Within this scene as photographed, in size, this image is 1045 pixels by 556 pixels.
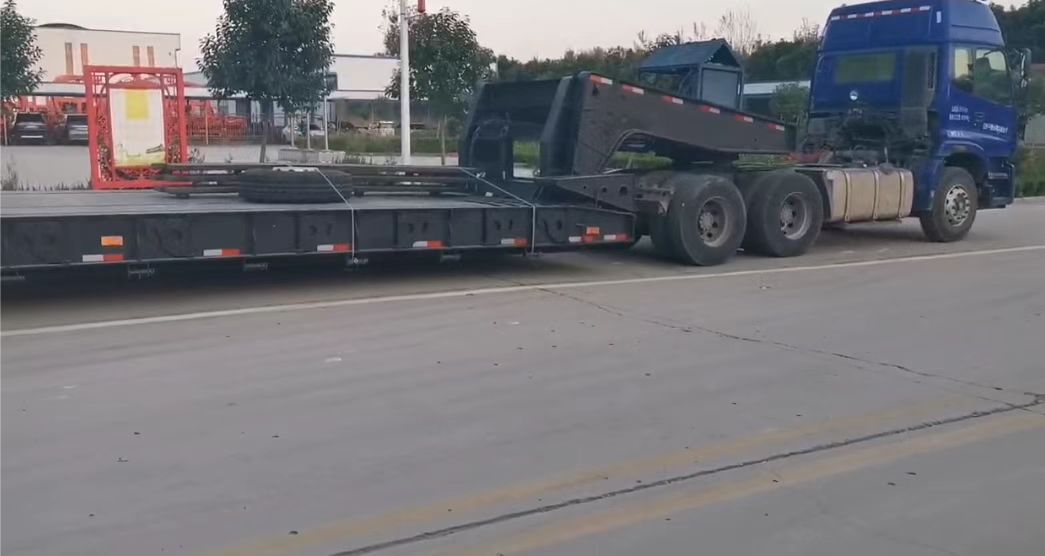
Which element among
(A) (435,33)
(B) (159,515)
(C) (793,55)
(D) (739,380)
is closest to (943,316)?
(D) (739,380)

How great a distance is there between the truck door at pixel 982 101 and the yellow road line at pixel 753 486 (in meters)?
10.3

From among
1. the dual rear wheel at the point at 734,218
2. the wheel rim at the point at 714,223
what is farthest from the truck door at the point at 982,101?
the wheel rim at the point at 714,223

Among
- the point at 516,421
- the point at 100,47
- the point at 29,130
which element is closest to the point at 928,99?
the point at 516,421

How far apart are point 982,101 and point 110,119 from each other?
1583 cm

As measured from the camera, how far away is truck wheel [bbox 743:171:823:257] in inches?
585

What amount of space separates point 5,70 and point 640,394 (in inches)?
1089

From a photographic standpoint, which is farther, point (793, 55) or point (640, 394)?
point (793, 55)

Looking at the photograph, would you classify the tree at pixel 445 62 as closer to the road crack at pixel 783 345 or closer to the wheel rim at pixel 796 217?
the wheel rim at pixel 796 217

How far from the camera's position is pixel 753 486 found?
5805 mm

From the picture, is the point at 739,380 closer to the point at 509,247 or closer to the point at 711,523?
the point at 711,523

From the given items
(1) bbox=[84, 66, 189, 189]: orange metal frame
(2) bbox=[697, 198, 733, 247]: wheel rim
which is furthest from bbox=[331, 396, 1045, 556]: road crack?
(1) bbox=[84, 66, 189, 189]: orange metal frame

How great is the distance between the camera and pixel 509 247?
12695 millimetres

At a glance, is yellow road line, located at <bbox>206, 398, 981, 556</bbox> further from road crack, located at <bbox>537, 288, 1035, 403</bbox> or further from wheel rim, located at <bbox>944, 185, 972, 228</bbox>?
wheel rim, located at <bbox>944, 185, 972, 228</bbox>

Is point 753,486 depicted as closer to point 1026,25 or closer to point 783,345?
point 783,345
